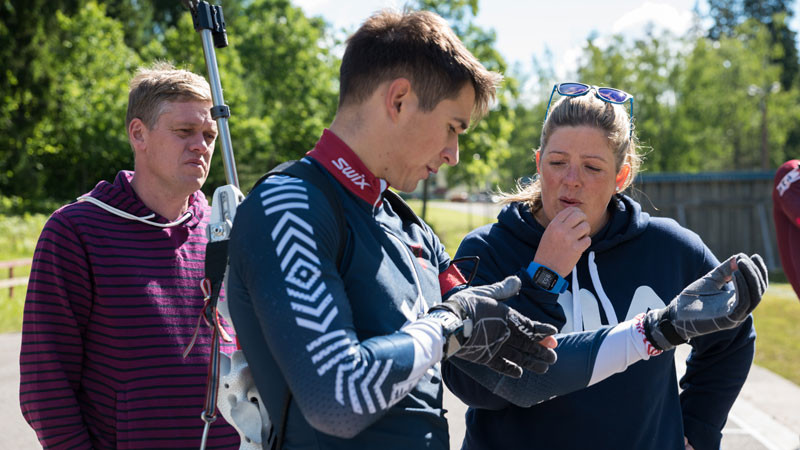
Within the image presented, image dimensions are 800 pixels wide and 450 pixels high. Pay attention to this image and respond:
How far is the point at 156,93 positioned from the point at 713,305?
Answer: 2105mm

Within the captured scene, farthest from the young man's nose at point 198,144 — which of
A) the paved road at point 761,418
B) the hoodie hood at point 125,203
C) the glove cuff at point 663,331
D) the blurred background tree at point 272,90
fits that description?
the blurred background tree at point 272,90

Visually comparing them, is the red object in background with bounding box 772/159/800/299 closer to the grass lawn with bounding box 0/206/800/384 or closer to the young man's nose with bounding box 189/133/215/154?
the young man's nose with bounding box 189/133/215/154

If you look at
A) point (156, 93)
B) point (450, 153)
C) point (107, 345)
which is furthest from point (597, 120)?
point (107, 345)

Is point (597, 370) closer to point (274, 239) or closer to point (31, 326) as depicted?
point (274, 239)

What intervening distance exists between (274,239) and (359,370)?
12.1 inches

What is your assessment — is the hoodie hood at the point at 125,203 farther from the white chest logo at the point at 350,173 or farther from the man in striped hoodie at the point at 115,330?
the white chest logo at the point at 350,173

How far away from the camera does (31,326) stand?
7.39 ft

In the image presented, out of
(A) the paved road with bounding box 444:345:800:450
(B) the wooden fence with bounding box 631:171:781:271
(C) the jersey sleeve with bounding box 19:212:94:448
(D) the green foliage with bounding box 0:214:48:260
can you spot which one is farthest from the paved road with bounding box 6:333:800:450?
(D) the green foliage with bounding box 0:214:48:260

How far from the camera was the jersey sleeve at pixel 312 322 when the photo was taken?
1283mm

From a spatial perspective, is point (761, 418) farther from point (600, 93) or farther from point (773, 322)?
point (773, 322)

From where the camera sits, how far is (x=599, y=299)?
7.98 feet

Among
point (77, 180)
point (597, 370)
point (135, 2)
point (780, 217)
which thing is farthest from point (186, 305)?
point (135, 2)

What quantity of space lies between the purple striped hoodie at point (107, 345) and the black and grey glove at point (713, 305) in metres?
1.46

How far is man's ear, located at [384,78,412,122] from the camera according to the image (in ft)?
5.10
